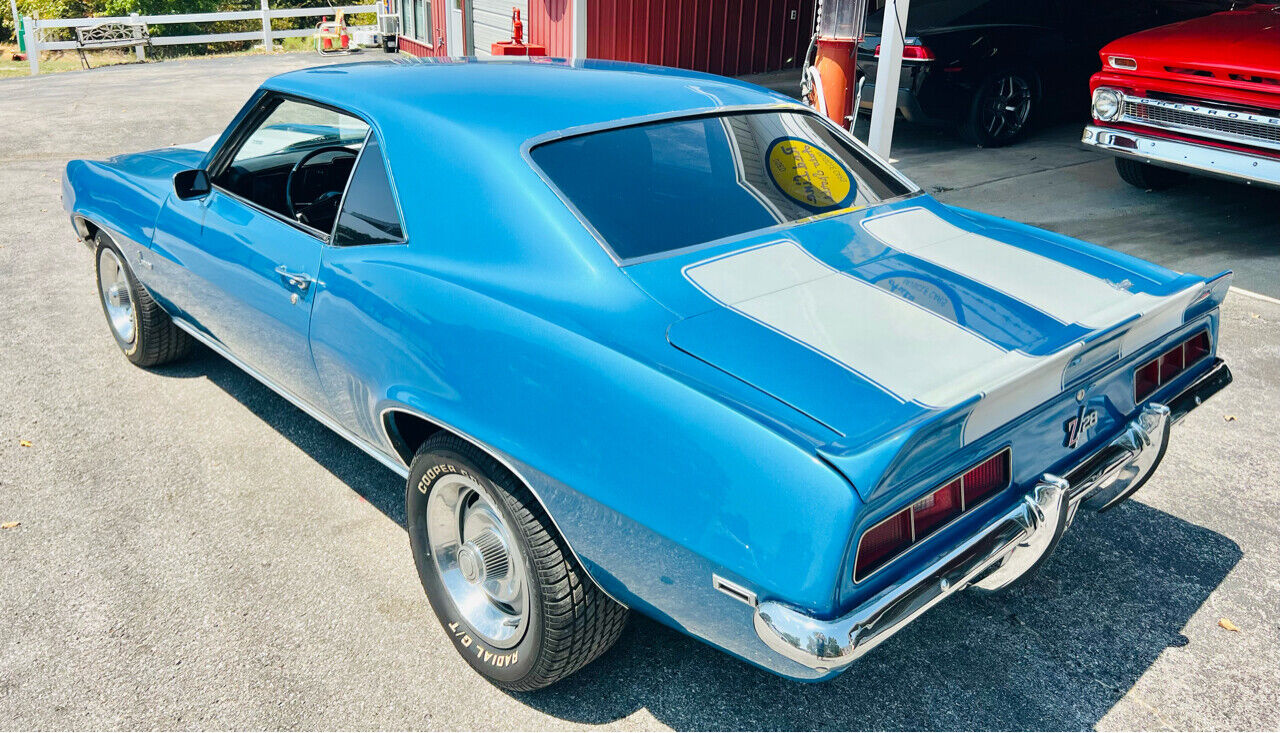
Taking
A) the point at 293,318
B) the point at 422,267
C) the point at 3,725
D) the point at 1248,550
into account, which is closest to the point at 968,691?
the point at 1248,550

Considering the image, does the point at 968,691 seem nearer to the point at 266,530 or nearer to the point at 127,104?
the point at 266,530

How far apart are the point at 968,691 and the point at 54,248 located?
657cm

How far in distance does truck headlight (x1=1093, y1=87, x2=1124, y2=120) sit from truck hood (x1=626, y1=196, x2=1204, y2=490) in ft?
13.9

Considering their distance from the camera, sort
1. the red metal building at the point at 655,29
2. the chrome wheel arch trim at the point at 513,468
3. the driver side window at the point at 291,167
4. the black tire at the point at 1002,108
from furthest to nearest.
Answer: the red metal building at the point at 655,29, the black tire at the point at 1002,108, the driver side window at the point at 291,167, the chrome wheel arch trim at the point at 513,468

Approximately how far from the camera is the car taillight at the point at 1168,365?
8.90 feet

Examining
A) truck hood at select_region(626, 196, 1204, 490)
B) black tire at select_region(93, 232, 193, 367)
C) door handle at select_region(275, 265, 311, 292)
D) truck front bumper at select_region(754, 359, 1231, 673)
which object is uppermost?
truck hood at select_region(626, 196, 1204, 490)

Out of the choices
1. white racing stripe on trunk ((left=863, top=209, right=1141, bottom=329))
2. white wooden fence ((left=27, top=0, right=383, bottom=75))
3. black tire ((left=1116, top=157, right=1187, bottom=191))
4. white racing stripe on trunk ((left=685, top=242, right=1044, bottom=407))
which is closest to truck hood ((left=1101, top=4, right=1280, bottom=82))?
black tire ((left=1116, top=157, right=1187, bottom=191))

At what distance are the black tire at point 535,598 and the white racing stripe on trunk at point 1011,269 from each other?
1.32 metres

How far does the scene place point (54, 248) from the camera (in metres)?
6.71

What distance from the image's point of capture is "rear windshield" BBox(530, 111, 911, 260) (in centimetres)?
264

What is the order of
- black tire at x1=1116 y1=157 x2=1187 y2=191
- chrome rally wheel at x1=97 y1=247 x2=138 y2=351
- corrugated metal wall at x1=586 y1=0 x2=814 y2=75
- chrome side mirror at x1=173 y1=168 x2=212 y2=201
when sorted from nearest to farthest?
chrome side mirror at x1=173 y1=168 x2=212 y2=201, chrome rally wheel at x1=97 y1=247 x2=138 y2=351, black tire at x1=1116 y1=157 x2=1187 y2=191, corrugated metal wall at x1=586 y1=0 x2=814 y2=75

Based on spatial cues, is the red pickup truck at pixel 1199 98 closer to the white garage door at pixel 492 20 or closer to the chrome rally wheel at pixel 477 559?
the chrome rally wheel at pixel 477 559

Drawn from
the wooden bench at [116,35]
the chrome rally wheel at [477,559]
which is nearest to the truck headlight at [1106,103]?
the chrome rally wheel at [477,559]

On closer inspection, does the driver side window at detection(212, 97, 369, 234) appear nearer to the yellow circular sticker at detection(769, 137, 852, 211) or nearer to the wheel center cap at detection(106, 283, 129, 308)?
the wheel center cap at detection(106, 283, 129, 308)
